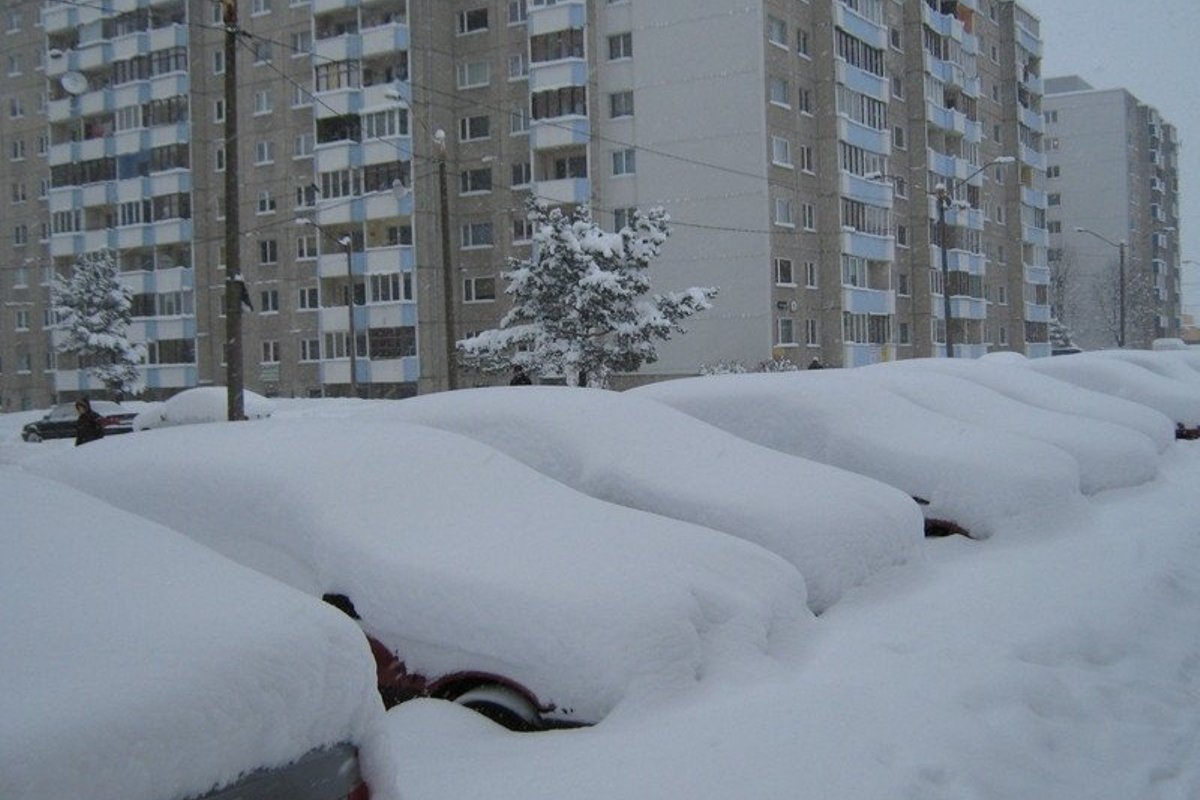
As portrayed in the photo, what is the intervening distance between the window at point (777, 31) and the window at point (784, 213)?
642 cm

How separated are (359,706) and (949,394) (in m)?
10.3

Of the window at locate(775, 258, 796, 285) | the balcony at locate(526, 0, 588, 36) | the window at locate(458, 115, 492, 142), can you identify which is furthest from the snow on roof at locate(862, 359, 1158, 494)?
the window at locate(458, 115, 492, 142)

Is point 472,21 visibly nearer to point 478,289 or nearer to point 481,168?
point 481,168

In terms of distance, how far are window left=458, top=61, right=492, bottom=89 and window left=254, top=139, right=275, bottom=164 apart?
965 centimetres

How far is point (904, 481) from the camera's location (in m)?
8.70

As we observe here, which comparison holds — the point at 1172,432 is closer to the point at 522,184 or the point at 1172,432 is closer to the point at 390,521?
the point at 390,521

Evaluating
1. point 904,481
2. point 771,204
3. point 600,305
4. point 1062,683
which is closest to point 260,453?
point 1062,683

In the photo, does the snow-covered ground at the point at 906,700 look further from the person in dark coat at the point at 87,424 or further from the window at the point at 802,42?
the window at the point at 802,42

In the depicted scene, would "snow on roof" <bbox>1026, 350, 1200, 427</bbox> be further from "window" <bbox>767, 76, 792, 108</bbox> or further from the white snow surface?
"window" <bbox>767, 76, 792, 108</bbox>

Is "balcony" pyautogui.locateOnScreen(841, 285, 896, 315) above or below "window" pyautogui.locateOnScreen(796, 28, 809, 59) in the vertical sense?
below

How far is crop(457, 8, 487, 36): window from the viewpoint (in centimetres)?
5059

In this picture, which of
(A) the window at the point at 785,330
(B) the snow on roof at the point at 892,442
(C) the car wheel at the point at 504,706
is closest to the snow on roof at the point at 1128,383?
(B) the snow on roof at the point at 892,442

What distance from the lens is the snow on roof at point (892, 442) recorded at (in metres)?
8.65

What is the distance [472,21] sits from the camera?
50.8 m
